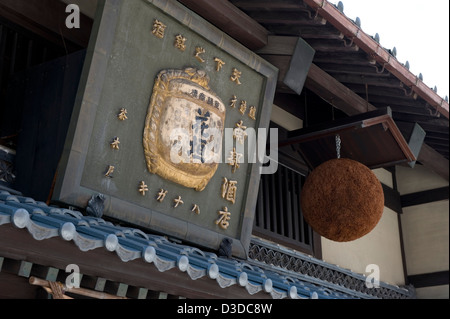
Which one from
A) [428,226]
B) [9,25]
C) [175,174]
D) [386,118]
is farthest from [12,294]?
[428,226]

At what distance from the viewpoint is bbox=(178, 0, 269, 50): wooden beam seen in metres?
6.15

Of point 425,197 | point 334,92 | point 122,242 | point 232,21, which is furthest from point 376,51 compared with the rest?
point 425,197

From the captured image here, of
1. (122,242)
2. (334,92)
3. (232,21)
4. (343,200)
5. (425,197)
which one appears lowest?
(122,242)

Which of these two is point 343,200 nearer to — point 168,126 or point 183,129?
point 183,129

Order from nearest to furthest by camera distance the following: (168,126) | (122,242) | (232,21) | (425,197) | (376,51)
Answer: (122,242) → (168,126) → (232,21) → (376,51) → (425,197)

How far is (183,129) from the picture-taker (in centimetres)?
570

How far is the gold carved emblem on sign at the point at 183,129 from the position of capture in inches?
221

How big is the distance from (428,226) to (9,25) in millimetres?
8033

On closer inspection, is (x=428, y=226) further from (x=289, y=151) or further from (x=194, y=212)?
(x=194, y=212)

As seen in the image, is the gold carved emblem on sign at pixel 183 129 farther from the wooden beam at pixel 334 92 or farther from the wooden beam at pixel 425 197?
the wooden beam at pixel 425 197

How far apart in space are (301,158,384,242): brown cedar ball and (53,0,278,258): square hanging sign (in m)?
0.84

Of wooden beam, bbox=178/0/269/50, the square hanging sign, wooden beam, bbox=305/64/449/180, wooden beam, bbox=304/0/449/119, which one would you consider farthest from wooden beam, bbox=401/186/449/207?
wooden beam, bbox=178/0/269/50

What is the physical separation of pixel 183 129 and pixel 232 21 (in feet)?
4.70

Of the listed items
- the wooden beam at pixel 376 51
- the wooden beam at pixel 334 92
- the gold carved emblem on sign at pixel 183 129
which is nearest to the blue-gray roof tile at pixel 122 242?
the gold carved emblem on sign at pixel 183 129
